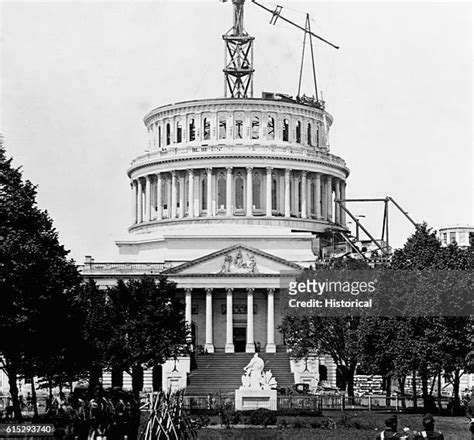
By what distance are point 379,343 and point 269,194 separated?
271 feet

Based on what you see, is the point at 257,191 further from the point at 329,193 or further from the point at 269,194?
the point at 329,193

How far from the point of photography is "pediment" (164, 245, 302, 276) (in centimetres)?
14850

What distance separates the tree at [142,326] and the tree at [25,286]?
31110 mm

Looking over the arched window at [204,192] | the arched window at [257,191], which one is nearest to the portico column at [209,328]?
the arched window at [204,192]

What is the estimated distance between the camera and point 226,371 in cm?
13200

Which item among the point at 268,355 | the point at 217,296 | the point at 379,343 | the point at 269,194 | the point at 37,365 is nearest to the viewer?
the point at 37,365

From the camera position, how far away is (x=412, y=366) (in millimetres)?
80688

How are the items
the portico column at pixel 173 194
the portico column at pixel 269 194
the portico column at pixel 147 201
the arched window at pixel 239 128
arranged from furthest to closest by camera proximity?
the portico column at pixel 147 201 → the arched window at pixel 239 128 → the portico column at pixel 173 194 → the portico column at pixel 269 194

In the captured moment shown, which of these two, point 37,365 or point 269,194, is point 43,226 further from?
point 269,194

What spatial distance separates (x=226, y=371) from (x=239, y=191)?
44736mm

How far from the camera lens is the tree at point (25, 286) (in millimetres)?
66688

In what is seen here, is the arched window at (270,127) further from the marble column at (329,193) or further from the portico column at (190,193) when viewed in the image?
the portico column at (190,193)

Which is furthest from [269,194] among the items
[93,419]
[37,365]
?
[93,419]

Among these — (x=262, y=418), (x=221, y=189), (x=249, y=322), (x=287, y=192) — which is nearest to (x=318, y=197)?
(x=287, y=192)
